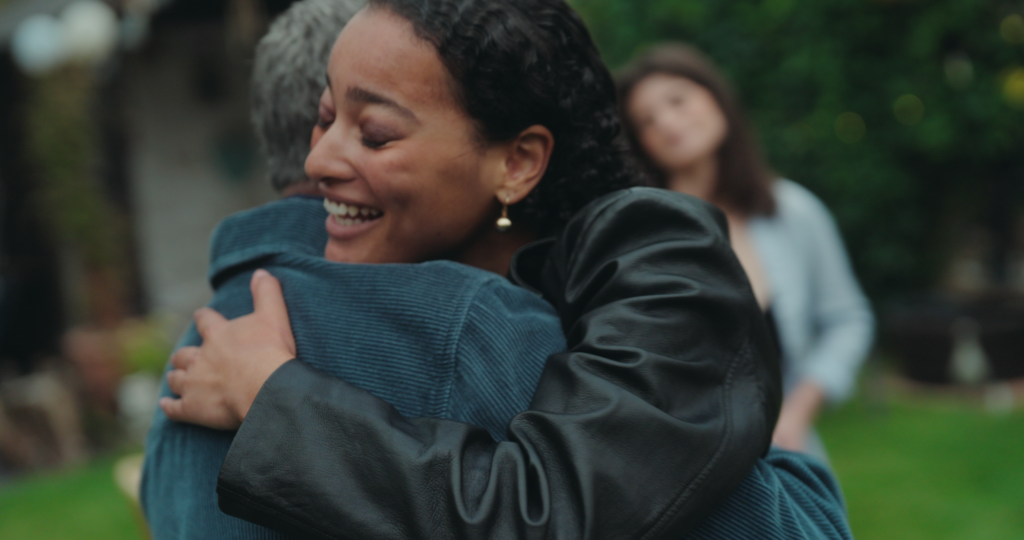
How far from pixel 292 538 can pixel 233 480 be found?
14 cm

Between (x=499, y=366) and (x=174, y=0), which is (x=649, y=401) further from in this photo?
(x=174, y=0)

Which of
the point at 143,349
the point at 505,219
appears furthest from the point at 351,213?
the point at 143,349

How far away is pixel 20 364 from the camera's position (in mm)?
8195

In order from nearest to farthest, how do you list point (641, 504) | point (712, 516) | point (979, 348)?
point (641, 504) → point (712, 516) → point (979, 348)

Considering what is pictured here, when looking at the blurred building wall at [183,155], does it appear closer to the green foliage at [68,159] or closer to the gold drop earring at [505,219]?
the green foliage at [68,159]

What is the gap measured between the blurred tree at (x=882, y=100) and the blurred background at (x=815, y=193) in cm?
2

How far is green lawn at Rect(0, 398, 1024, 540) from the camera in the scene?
175 inches

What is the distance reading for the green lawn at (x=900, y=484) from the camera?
443 cm

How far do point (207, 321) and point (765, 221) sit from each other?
2.10 metres

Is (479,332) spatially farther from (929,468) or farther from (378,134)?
(929,468)

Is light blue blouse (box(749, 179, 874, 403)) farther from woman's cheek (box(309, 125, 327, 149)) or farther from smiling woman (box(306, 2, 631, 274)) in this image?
woman's cheek (box(309, 125, 327, 149))

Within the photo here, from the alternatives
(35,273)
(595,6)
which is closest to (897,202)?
(595,6)

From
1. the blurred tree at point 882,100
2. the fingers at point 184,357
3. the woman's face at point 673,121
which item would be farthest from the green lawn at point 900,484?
the fingers at point 184,357

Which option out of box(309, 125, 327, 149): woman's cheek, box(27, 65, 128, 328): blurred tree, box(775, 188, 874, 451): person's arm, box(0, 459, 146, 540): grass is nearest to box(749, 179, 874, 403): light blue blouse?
box(775, 188, 874, 451): person's arm
